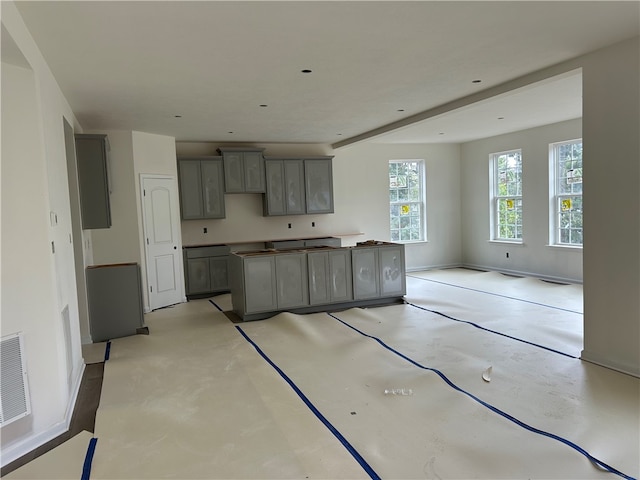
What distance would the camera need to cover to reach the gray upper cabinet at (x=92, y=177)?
4.91 m

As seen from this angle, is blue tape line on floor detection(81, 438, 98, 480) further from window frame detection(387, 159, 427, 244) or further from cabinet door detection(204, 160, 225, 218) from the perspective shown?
window frame detection(387, 159, 427, 244)

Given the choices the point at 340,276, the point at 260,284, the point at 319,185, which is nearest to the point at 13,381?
the point at 260,284

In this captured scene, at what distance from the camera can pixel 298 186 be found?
823 centimetres

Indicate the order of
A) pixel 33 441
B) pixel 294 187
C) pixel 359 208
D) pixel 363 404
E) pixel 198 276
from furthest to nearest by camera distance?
pixel 359 208, pixel 294 187, pixel 198 276, pixel 363 404, pixel 33 441

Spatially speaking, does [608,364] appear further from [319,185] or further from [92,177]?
[319,185]

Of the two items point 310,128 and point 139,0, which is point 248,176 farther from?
point 139,0

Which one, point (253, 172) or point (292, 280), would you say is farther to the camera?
point (253, 172)

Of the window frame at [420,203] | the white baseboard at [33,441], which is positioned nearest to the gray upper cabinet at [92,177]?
the white baseboard at [33,441]

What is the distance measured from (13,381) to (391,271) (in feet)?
15.7

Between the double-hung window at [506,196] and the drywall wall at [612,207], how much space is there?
4.75 m

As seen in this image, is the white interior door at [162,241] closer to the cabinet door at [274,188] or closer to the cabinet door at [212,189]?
the cabinet door at [212,189]

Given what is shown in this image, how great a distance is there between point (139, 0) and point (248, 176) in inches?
210

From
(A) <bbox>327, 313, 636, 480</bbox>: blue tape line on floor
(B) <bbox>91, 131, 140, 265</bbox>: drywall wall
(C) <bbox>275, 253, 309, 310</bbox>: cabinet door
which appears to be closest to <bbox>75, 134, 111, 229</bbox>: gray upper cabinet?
(B) <bbox>91, 131, 140, 265</bbox>: drywall wall

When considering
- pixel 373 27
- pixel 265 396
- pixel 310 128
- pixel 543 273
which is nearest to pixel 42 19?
pixel 373 27
